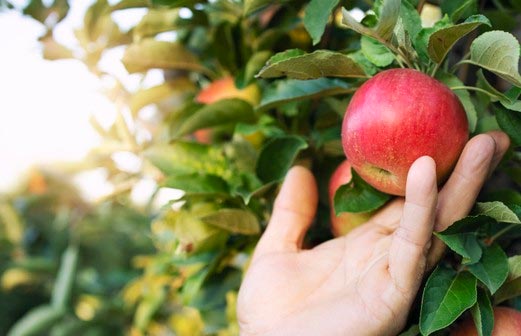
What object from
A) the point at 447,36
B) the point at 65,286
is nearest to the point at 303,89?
the point at 447,36

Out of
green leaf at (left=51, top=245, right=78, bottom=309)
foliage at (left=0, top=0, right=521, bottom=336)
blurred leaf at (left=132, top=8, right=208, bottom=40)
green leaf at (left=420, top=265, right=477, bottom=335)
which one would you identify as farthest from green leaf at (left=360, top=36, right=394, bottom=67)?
green leaf at (left=51, top=245, right=78, bottom=309)

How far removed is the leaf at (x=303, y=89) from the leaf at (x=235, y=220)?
15cm

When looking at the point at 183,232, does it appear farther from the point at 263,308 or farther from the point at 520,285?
the point at 520,285

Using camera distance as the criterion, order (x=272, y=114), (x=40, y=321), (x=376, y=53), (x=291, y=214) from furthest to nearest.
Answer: (x=40, y=321), (x=272, y=114), (x=291, y=214), (x=376, y=53)

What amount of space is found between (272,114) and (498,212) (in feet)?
1.37

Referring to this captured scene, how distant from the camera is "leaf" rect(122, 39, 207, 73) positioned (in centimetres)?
90

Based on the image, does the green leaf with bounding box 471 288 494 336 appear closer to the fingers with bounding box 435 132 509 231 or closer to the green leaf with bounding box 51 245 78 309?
the fingers with bounding box 435 132 509 231

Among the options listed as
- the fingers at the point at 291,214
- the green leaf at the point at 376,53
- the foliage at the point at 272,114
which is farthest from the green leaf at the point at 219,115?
the green leaf at the point at 376,53

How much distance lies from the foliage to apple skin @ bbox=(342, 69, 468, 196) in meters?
0.05

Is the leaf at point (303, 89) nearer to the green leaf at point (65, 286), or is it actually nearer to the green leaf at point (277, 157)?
the green leaf at point (277, 157)

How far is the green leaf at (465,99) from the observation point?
2.06 feet

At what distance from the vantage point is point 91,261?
3.04 meters

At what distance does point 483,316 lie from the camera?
58cm

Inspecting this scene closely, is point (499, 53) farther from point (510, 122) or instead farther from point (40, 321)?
point (40, 321)
